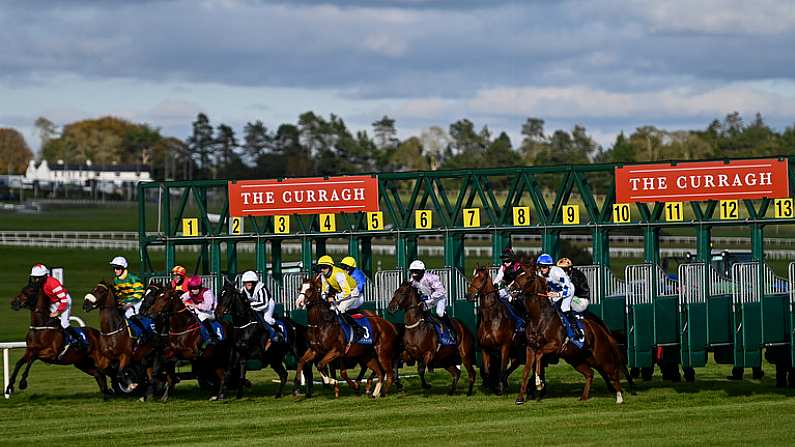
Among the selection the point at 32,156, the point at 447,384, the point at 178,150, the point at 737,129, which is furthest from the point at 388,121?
the point at 447,384

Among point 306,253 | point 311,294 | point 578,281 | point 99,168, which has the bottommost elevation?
point 311,294

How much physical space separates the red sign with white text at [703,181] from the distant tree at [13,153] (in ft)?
581

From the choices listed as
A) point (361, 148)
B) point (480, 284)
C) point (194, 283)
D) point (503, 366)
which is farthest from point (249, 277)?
point (361, 148)

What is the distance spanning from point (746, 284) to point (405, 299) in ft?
14.6

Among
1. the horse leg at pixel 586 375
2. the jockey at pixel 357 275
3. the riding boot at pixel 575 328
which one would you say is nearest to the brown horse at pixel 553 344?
the horse leg at pixel 586 375

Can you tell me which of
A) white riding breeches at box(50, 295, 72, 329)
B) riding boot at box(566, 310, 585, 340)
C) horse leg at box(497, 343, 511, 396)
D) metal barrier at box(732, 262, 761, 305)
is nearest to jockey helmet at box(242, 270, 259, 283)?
white riding breeches at box(50, 295, 72, 329)

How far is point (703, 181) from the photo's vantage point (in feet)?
60.8

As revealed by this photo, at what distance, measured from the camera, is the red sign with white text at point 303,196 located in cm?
2119

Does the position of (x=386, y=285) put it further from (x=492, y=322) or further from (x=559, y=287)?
(x=559, y=287)

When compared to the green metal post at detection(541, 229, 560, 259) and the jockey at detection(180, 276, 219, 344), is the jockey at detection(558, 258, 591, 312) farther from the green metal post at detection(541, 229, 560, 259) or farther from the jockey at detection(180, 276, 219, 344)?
the jockey at detection(180, 276, 219, 344)

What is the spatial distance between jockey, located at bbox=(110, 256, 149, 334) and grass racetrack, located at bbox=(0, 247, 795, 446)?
1400 millimetres

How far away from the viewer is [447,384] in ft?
70.3

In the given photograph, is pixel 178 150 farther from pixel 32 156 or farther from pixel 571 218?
pixel 571 218

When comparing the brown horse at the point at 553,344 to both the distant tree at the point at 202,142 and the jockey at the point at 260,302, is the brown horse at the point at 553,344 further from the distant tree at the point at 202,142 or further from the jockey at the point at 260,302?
the distant tree at the point at 202,142
